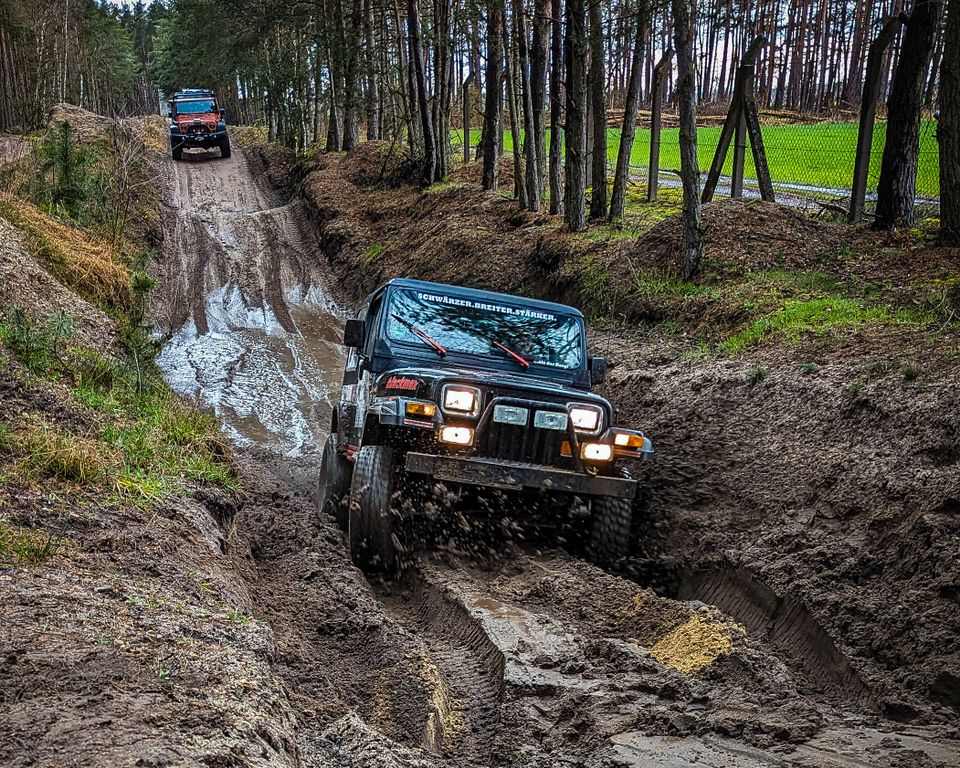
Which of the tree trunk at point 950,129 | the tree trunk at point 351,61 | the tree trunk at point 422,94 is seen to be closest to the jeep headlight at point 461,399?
the tree trunk at point 950,129

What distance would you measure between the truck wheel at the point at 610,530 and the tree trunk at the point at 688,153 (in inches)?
219

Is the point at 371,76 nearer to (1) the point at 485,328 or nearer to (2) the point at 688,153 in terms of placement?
(2) the point at 688,153

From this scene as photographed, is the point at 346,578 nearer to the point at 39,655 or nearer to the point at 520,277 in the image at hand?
the point at 39,655

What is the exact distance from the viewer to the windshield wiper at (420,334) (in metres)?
7.53

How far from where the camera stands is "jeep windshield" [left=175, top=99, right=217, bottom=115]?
3391 cm

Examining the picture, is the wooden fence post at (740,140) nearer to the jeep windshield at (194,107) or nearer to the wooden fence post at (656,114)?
the wooden fence post at (656,114)

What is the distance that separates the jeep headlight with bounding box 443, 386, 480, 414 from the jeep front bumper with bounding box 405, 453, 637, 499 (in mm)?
356

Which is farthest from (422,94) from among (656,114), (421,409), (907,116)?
(421,409)

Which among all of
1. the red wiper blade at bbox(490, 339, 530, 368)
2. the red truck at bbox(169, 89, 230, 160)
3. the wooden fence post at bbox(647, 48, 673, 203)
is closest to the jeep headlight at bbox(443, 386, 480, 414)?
the red wiper blade at bbox(490, 339, 530, 368)

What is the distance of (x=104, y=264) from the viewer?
13352mm

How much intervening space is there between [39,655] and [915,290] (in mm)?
8554

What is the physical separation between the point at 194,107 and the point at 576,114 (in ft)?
80.2

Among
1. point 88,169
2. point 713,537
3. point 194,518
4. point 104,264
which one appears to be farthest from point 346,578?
point 88,169

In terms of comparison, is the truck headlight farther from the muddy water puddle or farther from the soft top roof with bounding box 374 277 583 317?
the muddy water puddle
